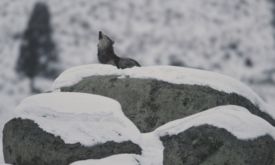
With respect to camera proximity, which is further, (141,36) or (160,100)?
(141,36)

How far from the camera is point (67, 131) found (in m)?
15.3

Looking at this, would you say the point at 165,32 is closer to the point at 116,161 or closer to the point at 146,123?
the point at 146,123

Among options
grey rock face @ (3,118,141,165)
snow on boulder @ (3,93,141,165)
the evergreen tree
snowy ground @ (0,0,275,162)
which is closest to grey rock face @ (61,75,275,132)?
snow on boulder @ (3,93,141,165)

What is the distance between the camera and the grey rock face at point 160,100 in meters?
16.2

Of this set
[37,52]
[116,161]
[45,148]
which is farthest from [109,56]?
[37,52]

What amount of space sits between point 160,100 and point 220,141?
221 centimetres

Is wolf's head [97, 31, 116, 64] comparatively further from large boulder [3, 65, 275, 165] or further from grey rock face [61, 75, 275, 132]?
grey rock face [61, 75, 275, 132]

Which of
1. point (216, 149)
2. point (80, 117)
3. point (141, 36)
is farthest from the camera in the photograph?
point (141, 36)

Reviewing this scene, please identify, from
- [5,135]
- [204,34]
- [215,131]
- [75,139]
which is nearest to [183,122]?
[215,131]

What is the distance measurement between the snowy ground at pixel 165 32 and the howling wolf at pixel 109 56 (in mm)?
31422

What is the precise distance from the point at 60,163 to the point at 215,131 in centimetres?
341

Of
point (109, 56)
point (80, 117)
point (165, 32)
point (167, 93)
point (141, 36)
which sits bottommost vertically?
point (141, 36)

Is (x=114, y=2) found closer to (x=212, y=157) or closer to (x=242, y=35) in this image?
(x=242, y=35)

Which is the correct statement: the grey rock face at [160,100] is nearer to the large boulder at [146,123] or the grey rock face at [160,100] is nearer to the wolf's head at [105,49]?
the large boulder at [146,123]
